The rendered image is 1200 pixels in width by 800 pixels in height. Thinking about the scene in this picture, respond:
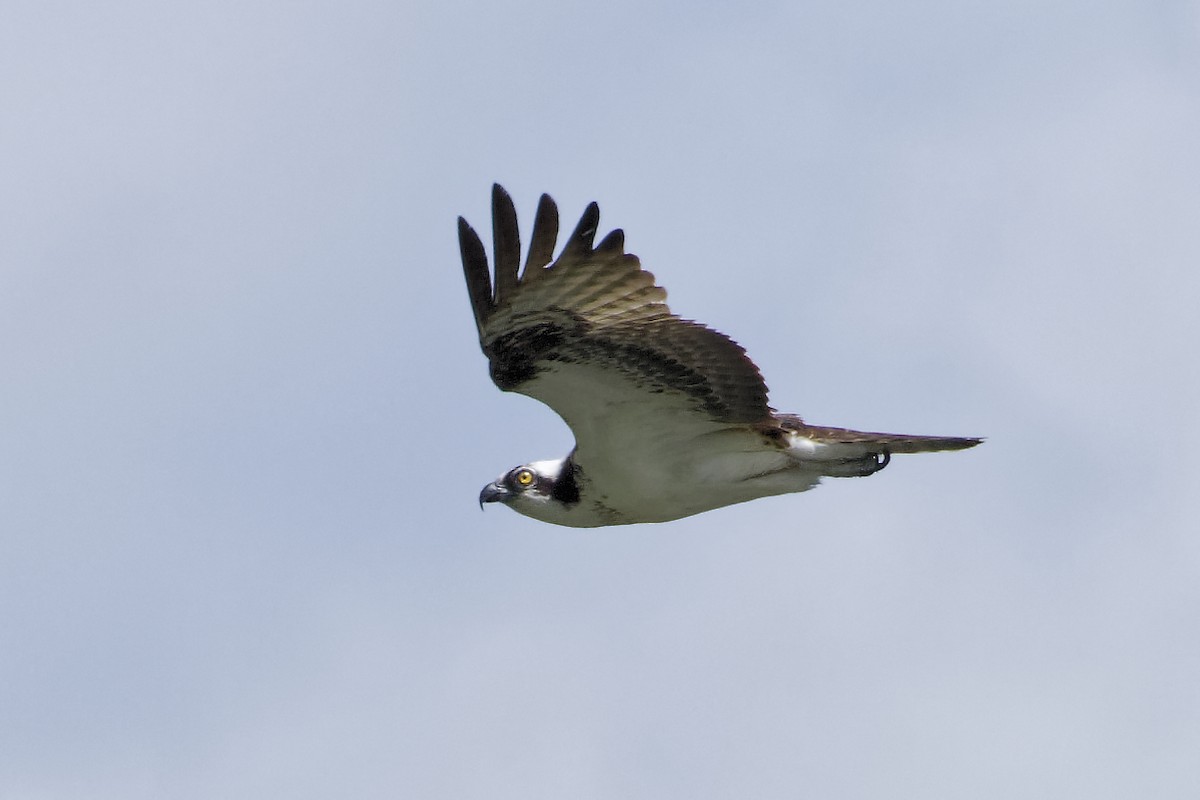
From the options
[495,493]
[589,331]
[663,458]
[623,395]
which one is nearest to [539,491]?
[495,493]

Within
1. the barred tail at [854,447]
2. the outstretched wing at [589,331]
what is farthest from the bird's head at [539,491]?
the barred tail at [854,447]

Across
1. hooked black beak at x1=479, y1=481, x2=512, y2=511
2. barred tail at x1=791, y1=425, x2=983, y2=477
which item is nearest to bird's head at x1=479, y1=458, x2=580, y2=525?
hooked black beak at x1=479, y1=481, x2=512, y2=511

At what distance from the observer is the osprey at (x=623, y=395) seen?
43.0 feet

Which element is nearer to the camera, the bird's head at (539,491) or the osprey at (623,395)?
the osprey at (623,395)

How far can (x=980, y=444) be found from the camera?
13891 mm

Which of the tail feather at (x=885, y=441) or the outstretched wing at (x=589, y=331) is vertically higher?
the outstretched wing at (x=589, y=331)

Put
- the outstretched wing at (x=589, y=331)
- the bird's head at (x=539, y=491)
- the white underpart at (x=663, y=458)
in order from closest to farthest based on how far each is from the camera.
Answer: the outstretched wing at (x=589, y=331) → the white underpart at (x=663, y=458) → the bird's head at (x=539, y=491)

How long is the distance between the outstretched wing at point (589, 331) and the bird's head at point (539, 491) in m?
0.98

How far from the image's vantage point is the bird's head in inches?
570

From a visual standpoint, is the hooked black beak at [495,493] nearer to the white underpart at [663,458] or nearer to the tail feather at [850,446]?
the white underpart at [663,458]

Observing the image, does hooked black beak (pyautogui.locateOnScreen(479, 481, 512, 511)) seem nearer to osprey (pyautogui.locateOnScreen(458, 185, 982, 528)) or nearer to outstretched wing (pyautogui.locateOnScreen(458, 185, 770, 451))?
osprey (pyautogui.locateOnScreen(458, 185, 982, 528))

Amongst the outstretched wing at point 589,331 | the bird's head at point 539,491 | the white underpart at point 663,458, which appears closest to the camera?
the outstretched wing at point 589,331

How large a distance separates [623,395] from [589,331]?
58 cm

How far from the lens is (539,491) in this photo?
14.6 meters
